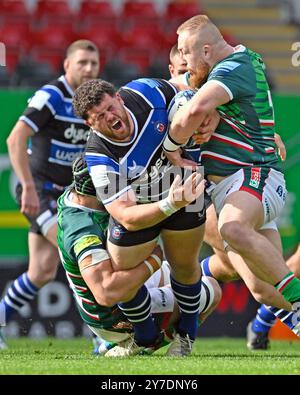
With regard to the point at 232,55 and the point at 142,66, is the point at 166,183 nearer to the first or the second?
the point at 232,55

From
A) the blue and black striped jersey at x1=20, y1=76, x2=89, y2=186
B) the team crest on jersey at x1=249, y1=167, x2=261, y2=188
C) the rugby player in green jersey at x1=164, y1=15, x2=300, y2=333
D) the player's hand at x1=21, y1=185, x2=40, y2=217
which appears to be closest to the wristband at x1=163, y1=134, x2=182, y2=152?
the rugby player in green jersey at x1=164, y1=15, x2=300, y2=333

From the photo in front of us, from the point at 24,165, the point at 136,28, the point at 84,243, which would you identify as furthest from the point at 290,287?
the point at 136,28

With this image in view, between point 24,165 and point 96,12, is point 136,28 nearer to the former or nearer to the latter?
point 96,12

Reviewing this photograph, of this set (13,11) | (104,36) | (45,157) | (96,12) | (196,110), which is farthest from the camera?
(96,12)

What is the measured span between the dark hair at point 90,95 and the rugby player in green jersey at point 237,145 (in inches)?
18.5

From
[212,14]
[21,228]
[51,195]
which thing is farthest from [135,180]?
[212,14]

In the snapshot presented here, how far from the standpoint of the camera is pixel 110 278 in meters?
6.33

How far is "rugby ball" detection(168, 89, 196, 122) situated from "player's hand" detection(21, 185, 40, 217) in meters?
2.28

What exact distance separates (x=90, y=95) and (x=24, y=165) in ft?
7.91

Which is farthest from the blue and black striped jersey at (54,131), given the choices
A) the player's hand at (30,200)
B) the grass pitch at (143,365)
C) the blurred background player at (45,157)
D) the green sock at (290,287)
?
the green sock at (290,287)

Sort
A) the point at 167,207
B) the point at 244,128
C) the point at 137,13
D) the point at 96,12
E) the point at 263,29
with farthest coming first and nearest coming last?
the point at 263,29, the point at 137,13, the point at 96,12, the point at 244,128, the point at 167,207

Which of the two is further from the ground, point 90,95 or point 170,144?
point 90,95

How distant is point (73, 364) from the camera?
225 inches

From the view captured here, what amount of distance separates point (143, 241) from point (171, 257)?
283 millimetres
